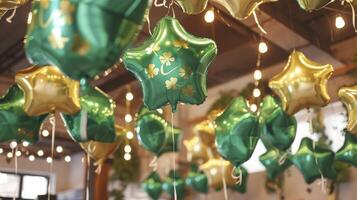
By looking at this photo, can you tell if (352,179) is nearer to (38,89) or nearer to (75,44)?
(38,89)

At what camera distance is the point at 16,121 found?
2.88 metres

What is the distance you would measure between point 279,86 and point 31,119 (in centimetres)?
149

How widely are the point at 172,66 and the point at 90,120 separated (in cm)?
67

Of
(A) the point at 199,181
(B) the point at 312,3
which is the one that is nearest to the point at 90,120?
(B) the point at 312,3

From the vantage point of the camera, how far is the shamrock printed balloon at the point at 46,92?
2.69m

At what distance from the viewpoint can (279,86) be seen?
3262mm

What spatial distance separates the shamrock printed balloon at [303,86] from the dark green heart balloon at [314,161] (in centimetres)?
71

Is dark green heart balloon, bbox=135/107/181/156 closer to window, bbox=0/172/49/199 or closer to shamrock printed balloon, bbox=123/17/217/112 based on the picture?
shamrock printed balloon, bbox=123/17/217/112

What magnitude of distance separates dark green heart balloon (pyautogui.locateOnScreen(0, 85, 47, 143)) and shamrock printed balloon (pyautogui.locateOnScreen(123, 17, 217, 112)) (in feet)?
2.30

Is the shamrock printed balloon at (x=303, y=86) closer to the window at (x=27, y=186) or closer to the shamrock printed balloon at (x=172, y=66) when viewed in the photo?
the shamrock printed balloon at (x=172, y=66)

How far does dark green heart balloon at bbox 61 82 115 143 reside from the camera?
116 inches

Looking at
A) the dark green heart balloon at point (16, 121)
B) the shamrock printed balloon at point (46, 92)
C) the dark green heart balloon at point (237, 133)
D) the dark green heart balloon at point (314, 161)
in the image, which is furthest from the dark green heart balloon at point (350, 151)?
the dark green heart balloon at point (16, 121)

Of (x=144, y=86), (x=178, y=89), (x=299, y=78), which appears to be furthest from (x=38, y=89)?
(x=299, y=78)

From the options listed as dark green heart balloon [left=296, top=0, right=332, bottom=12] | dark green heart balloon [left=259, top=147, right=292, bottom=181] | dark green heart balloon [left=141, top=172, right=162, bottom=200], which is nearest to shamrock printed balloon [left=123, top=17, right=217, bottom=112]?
dark green heart balloon [left=296, top=0, right=332, bottom=12]
